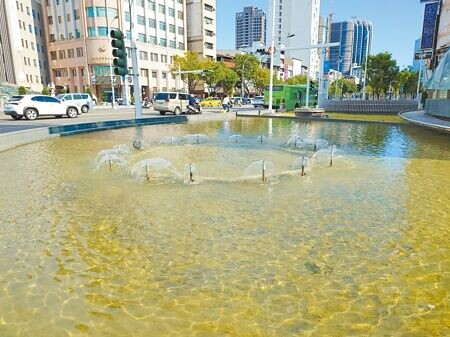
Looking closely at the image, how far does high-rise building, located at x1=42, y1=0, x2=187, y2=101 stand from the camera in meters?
60.8

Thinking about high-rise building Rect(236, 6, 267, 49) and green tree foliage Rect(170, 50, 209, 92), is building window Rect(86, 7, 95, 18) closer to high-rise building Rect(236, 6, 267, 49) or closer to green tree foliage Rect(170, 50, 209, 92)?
green tree foliage Rect(170, 50, 209, 92)

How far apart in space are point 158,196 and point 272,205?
2.16m

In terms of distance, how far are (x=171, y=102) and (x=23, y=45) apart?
5000cm

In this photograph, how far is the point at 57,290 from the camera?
336 cm

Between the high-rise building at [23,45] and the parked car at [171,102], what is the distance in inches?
1705

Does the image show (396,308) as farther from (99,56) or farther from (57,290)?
→ (99,56)

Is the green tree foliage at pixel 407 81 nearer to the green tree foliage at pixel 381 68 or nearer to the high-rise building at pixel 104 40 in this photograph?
the green tree foliage at pixel 381 68

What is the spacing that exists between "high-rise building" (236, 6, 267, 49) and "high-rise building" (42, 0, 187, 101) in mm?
126228

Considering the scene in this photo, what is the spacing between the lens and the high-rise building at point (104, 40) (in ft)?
199

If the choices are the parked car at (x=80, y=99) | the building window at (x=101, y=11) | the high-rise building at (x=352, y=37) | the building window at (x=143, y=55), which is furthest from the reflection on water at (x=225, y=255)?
the high-rise building at (x=352, y=37)

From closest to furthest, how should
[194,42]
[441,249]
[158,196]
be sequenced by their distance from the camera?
[441,249] → [158,196] → [194,42]

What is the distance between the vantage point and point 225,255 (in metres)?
4.08

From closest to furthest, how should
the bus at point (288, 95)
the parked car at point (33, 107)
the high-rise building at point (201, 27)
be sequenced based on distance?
the parked car at point (33, 107), the bus at point (288, 95), the high-rise building at point (201, 27)

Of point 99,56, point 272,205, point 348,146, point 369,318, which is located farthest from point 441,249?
point 99,56
